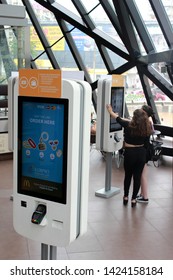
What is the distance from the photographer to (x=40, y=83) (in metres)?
2.78

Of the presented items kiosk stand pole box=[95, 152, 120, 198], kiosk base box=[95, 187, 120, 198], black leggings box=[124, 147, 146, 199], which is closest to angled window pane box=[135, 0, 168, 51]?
kiosk stand pole box=[95, 152, 120, 198]

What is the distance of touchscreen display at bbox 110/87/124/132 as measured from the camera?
6.48 meters

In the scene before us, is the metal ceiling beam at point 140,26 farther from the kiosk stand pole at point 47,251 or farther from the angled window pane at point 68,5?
the kiosk stand pole at point 47,251

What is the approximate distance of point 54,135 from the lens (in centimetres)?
280

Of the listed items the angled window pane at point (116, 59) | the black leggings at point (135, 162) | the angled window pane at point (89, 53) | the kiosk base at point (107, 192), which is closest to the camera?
the black leggings at point (135, 162)

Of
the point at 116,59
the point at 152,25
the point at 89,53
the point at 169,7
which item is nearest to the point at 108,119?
the point at 169,7

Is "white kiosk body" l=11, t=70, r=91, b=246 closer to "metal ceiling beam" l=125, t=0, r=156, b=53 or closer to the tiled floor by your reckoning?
the tiled floor

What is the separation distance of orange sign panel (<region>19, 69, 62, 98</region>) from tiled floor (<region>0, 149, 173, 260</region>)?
227 centimetres

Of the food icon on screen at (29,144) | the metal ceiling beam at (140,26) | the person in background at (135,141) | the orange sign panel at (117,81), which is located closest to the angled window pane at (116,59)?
the metal ceiling beam at (140,26)

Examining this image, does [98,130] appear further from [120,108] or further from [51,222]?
[51,222]

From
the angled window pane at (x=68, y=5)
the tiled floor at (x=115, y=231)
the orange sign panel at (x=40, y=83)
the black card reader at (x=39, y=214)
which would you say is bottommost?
the tiled floor at (x=115, y=231)

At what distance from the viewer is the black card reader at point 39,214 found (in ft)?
9.52

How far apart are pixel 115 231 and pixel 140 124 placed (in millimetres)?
1582

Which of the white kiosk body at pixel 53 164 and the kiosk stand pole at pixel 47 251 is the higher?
the white kiosk body at pixel 53 164
